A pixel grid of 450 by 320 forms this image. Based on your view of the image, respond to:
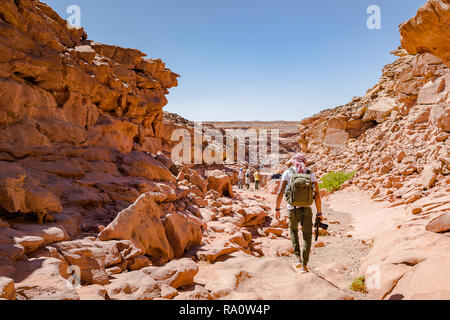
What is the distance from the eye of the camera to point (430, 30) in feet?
15.2

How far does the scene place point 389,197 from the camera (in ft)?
31.9

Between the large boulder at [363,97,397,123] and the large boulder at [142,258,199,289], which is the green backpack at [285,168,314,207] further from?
the large boulder at [363,97,397,123]

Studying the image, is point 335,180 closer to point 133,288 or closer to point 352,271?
point 352,271

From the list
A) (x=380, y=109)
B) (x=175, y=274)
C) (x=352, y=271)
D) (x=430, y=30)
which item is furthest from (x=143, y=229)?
(x=380, y=109)

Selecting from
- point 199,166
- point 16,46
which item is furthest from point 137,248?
point 199,166

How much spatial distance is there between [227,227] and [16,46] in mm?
7261

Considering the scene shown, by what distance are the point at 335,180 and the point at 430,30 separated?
12550 millimetres

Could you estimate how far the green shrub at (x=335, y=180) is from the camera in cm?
1577

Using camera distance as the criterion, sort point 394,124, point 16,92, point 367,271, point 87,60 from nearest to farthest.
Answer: point 367,271 < point 16,92 < point 87,60 < point 394,124

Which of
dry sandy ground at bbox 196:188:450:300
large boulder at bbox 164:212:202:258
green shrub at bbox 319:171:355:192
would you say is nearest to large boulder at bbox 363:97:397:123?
green shrub at bbox 319:171:355:192

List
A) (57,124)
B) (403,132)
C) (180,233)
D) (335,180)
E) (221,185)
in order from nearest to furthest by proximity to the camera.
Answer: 1. (180,233)
2. (57,124)
3. (221,185)
4. (403,132)
5. (335,180)

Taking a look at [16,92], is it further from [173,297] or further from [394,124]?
[394,124]

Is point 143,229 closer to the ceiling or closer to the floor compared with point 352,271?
closer to the ceiling

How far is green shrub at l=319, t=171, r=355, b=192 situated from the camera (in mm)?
15773
